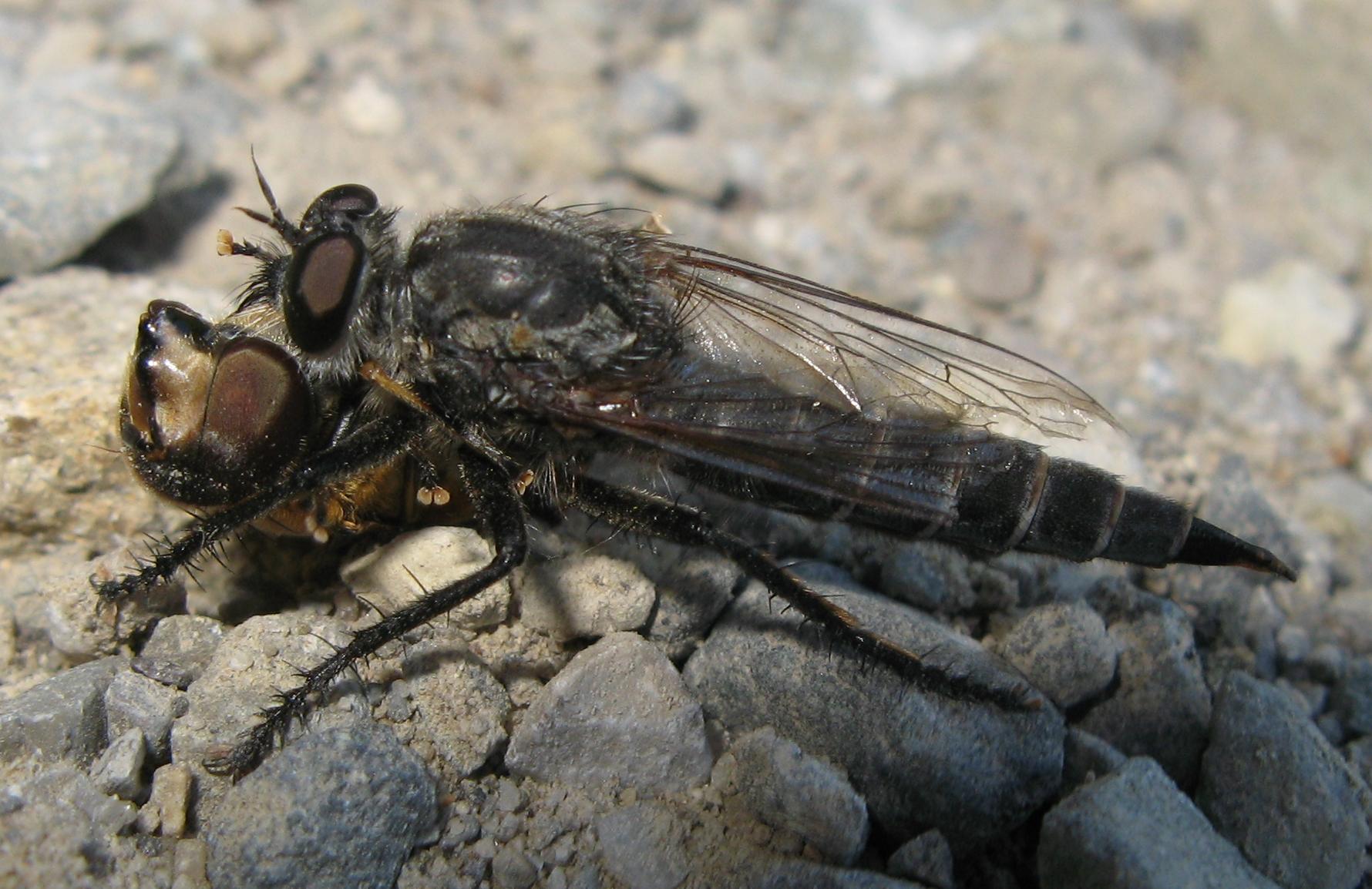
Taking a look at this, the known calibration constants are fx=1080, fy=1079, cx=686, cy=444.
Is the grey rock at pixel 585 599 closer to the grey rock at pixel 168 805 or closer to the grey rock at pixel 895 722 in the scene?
the grey rock at pixel 895 722

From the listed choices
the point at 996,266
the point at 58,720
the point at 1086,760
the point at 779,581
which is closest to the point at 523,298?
the point at 779,581

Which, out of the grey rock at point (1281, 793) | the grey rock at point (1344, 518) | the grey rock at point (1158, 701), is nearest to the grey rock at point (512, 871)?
the grey rock at point (1158, 701)

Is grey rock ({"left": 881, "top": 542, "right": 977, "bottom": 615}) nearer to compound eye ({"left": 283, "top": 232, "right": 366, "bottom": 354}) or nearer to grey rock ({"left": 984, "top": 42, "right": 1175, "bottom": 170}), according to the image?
compound eye ({"left": 283, "top": 232, "right": 366, "bottom": 354})

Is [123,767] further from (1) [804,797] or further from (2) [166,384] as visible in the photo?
(1) [804,797]

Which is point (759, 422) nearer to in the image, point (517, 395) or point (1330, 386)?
point (517, 395)

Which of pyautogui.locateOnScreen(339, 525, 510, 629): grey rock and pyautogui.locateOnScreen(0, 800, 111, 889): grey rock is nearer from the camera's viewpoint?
pyautogui.locateOnScreen(0, 800, 111, 889): grey rock

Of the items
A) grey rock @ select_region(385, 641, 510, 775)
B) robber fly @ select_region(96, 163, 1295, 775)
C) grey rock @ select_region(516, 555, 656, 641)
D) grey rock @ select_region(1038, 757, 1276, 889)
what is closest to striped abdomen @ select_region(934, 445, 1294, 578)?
robber fly @ select_region(96, 163, 1295, 775)

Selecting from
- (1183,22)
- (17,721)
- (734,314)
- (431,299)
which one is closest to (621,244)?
(734,314)
